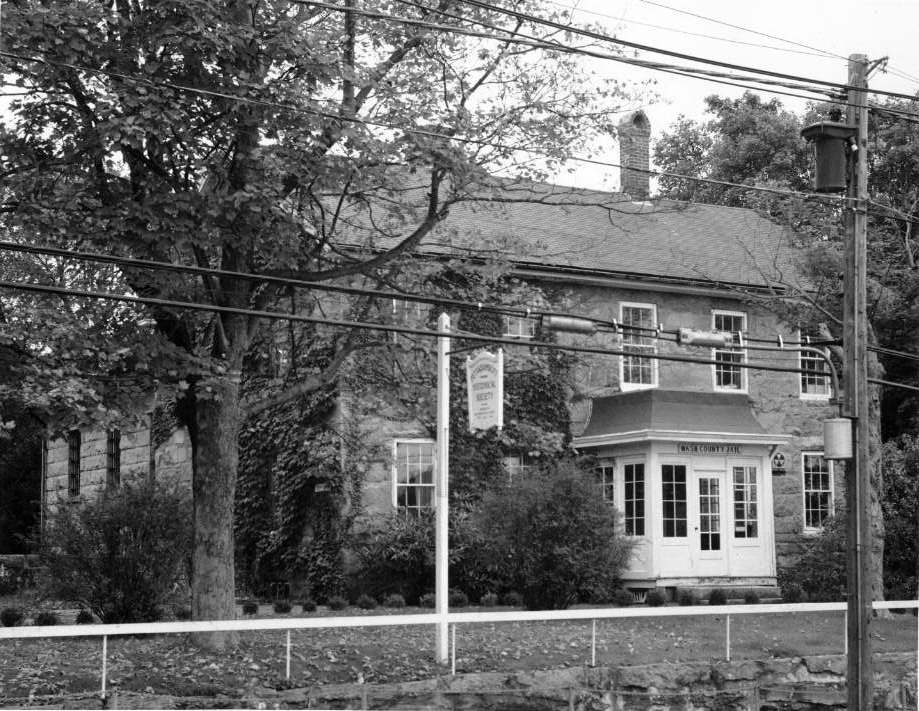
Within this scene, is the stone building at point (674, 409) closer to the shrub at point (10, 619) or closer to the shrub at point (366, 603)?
the shrub at point (366, 603)

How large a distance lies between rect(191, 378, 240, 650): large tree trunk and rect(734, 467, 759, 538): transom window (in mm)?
13682

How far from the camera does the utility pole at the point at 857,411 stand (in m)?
14.8

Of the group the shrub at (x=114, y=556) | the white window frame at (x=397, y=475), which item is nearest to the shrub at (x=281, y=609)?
the shrub at (x=114, y=556)

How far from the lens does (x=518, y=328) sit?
87.9ft

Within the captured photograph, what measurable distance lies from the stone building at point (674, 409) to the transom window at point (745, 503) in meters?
0.03

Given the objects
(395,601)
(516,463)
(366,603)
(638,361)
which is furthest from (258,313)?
(638,361)

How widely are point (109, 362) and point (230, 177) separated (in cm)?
278

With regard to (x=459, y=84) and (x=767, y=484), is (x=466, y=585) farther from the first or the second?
(x=459, y=84)

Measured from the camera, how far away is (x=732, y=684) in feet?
54.0

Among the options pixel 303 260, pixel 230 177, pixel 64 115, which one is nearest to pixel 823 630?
pixel 303 260

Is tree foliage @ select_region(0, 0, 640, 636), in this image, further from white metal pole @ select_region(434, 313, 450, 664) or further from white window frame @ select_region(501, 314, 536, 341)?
white window frame @ select_region(501, 314, 536, 341)

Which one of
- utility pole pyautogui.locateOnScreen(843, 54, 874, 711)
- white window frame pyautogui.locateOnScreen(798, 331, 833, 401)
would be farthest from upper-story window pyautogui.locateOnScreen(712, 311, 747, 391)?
utility pole pyautogui.locateOnScreen(843, 54, 874, 711)

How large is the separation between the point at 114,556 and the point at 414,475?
8982 millimetres

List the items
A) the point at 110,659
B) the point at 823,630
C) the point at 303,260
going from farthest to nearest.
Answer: the point at 823,630 → the point at 303,260 → the point at 110,659
